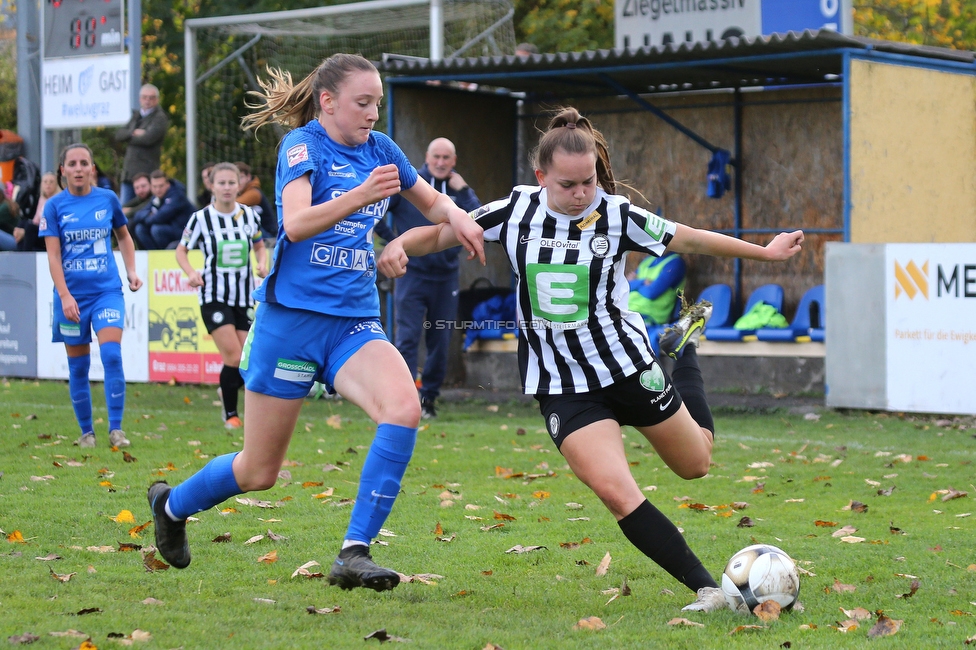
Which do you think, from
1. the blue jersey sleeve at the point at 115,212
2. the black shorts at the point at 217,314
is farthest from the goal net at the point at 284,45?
the blue jersey sleeve at the point at 115,212

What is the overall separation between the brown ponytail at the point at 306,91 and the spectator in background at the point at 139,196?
1129 centimetres

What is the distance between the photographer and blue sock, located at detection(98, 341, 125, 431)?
30.8 feet

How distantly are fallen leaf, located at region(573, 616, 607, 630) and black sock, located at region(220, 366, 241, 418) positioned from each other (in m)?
6.63

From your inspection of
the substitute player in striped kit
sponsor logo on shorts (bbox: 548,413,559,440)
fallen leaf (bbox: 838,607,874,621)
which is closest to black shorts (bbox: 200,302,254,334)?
the substitute player in striped kit

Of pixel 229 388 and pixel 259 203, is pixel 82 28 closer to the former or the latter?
pixel 259 203

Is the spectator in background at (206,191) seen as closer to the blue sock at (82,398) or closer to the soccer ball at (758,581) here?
the blue sock at (82,398)

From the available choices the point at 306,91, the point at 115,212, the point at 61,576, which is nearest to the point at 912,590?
the point at 306,91

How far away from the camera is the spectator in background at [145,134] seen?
16516mm

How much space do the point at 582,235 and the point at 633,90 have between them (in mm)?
11106

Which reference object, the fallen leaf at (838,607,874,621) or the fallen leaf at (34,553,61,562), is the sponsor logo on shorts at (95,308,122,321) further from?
the fallen leaf at (838,607,874,621)

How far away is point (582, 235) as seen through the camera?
16.0ft

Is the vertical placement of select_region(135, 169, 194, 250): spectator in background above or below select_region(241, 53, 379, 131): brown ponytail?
above

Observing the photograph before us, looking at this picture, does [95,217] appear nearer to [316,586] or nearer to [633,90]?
[316,586]

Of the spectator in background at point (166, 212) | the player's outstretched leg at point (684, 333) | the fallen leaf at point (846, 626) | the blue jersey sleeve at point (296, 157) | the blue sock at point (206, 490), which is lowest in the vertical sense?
the fallen leaf at point (846, 626)
